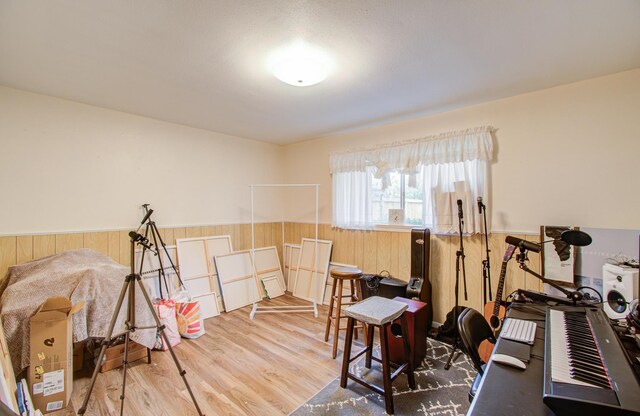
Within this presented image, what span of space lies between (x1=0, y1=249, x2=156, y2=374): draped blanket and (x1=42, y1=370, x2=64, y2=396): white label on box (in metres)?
0.16

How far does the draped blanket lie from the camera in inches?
74.5

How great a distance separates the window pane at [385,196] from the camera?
352 centimetres

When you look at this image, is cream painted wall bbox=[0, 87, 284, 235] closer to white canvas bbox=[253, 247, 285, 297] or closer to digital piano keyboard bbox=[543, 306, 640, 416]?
white canvas bbox=[253, 247, 285, 297]

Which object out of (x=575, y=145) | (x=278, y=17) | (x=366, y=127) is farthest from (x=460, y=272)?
(x=278, y=17)

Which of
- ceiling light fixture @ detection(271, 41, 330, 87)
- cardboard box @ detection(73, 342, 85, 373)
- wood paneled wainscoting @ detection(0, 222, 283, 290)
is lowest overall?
cardboard box @ detection(73, 342, 85, 373)

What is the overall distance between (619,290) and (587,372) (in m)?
1.33

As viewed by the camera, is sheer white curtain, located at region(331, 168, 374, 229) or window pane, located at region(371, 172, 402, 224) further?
sheer white curtain, located at region(331, 168, 374, 229)

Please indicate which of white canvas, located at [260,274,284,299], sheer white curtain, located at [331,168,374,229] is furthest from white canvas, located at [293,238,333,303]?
sheer white curtain, located at [331,168,374,229]

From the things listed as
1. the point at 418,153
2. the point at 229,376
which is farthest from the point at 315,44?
the point at 229,376

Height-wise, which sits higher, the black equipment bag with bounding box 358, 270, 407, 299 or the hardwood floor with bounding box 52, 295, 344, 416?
the black equipment bag with bounding box 358, 270, 407, 299

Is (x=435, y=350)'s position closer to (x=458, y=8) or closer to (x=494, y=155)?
(x=494, y=155)

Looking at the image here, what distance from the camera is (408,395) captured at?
2041 millimetres

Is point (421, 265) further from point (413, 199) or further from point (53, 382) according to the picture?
point (53, 382)

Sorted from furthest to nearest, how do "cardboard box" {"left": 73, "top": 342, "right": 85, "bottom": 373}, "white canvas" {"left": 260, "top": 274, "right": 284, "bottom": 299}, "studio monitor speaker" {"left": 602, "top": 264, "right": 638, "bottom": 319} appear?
"white canvas" {"left": 260, "top": 274, "right": 284, "bottom": 299} → "cardboard box" {"left": 73, "top": 342, "right": 85, "bottom": 373} → "studio monitor speaker" {"left": 602, "top": 264, "right": 638, "bottom": 319}
